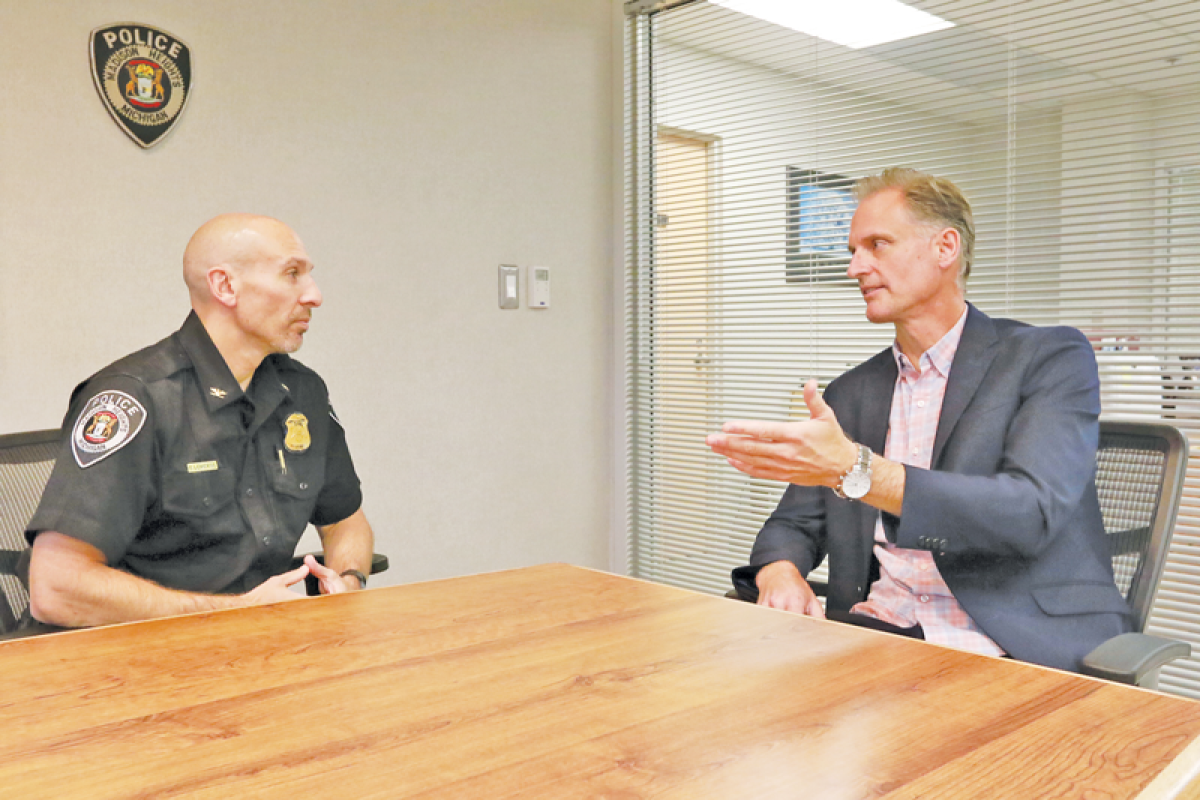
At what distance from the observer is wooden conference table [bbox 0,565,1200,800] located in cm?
73

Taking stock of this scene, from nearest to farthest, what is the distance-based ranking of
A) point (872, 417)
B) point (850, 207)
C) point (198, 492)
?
point (198, 492) < point (872, 417) < point (850, 207)

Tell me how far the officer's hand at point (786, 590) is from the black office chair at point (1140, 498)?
0.44m

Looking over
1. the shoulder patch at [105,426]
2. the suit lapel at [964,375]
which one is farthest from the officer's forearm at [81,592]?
the suit lapel at [964,375]

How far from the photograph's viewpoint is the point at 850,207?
304 cm

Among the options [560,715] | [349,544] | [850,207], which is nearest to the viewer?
[560,715]

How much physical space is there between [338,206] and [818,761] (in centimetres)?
253

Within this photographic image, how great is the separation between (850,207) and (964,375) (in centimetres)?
141

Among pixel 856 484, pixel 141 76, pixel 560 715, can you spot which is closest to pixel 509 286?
pixel 141 76

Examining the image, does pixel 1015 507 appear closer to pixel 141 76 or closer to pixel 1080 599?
pixel 1080 599

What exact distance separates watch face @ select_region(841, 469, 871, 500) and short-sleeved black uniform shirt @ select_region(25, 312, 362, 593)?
1.10 metres

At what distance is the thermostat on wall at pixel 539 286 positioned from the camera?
347cm

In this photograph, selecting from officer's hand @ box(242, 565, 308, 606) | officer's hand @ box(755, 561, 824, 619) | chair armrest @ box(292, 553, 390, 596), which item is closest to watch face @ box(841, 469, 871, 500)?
officer's hand @ box(755, 561, 824, 619)

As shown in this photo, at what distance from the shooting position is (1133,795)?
706 mm

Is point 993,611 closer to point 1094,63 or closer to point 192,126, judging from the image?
point 1094,63
